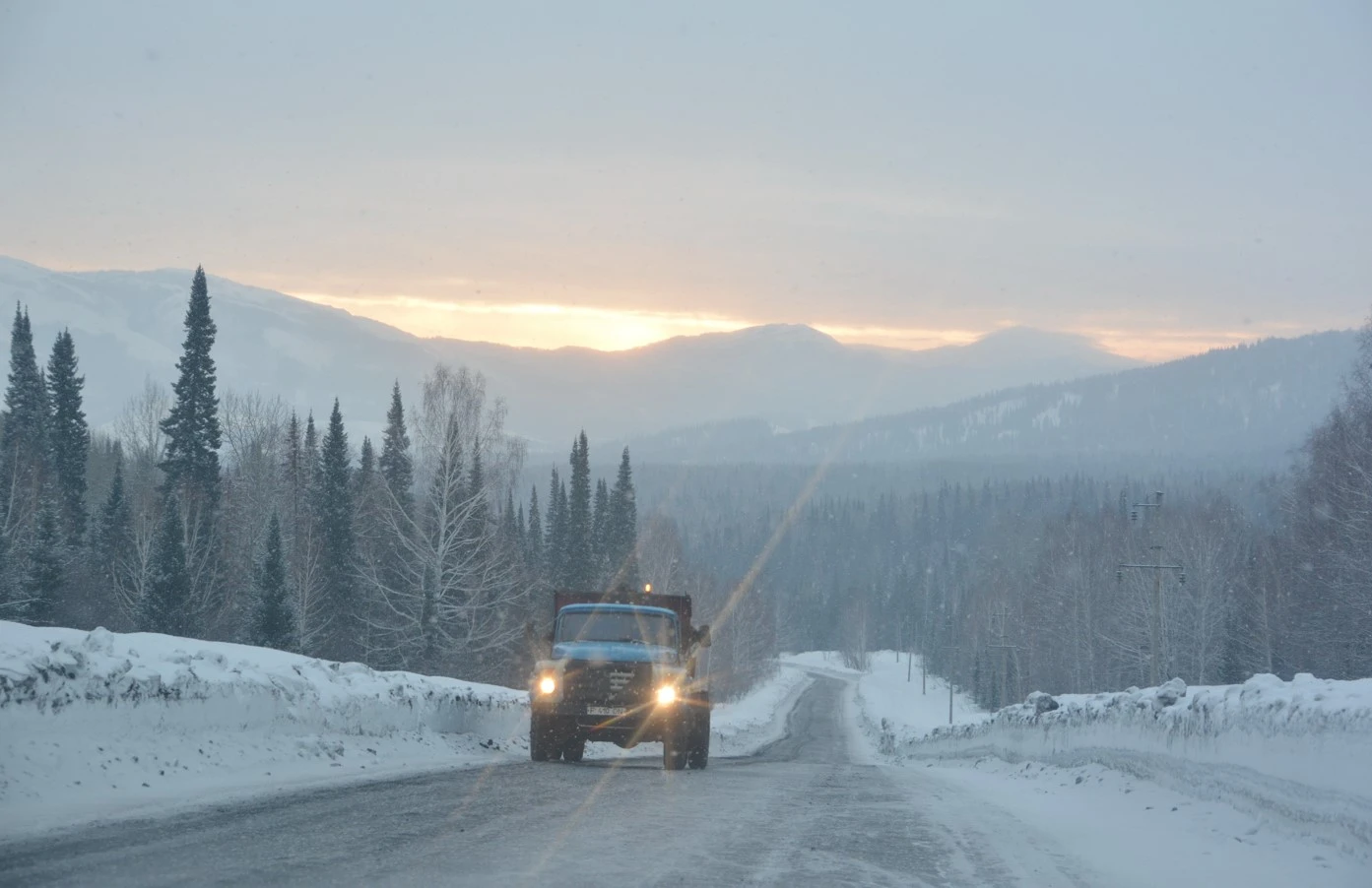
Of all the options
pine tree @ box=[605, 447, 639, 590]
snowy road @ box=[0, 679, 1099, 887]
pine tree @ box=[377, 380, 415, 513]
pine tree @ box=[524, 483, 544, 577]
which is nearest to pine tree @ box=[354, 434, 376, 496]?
pine tree @ box=[377, 380, 415, 513]

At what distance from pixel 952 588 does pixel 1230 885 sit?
187m

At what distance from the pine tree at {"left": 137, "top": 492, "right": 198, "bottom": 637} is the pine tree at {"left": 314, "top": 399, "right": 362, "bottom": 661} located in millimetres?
8441

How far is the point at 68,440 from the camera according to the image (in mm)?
83438

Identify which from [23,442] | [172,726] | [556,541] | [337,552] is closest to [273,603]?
[337,552]

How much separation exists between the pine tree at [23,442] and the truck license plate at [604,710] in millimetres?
49130

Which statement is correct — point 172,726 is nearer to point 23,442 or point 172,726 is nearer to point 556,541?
point 23,442

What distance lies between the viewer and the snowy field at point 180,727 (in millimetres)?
11008

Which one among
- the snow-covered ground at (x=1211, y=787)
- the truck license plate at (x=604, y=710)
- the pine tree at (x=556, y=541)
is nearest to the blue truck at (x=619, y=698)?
the truck license plate at (x=604, y=710)

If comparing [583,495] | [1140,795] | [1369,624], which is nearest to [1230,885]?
[1140,795]

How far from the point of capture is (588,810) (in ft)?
40.1

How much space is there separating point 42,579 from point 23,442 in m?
21.3

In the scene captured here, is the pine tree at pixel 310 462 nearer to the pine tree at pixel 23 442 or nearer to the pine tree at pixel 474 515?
the pine tree at pixel 23 442

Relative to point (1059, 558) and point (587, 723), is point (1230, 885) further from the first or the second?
point (1059, 558)

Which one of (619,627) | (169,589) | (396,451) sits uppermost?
(396,451)
